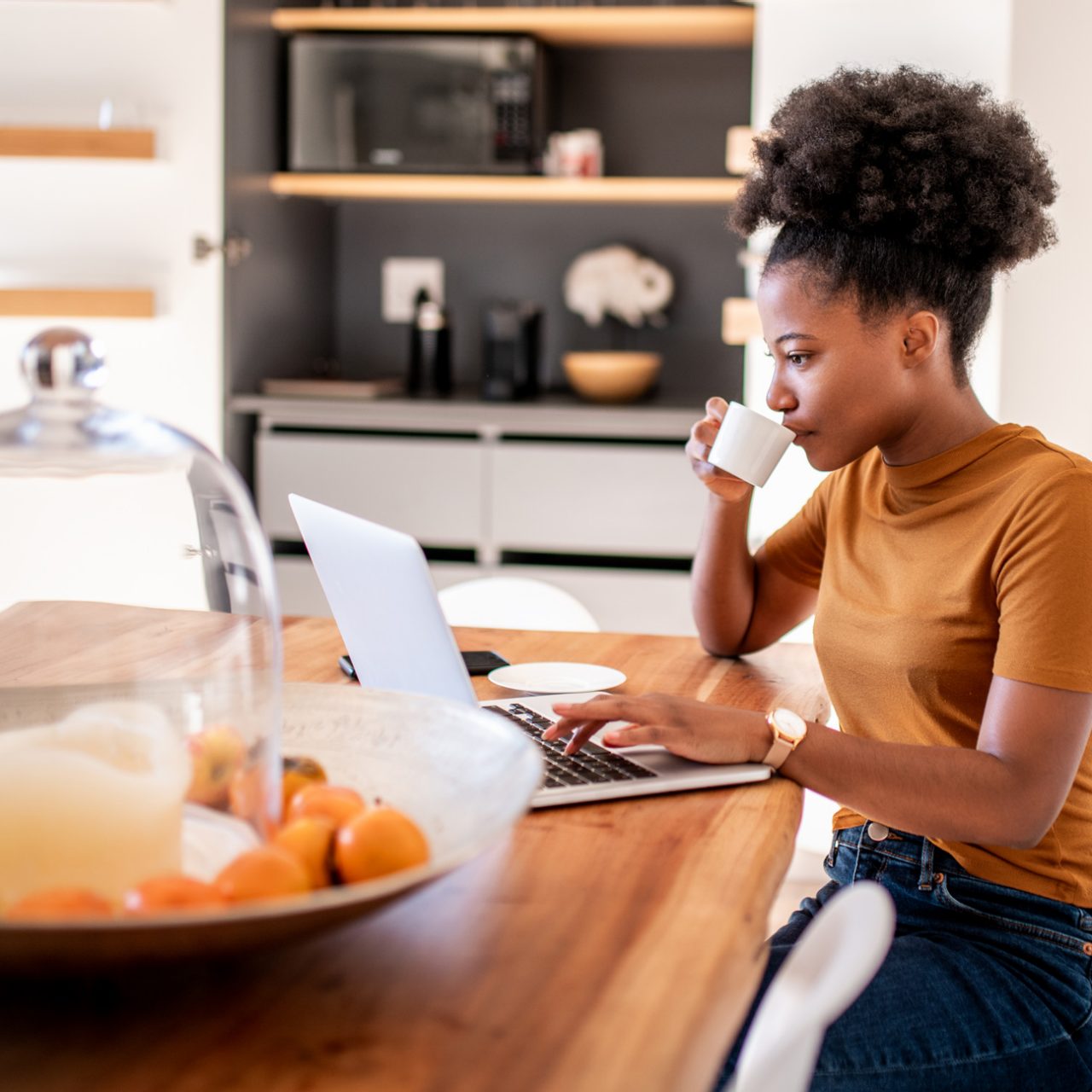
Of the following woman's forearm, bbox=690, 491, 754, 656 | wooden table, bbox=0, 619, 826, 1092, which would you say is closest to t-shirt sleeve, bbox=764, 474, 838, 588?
woman's forearm, bbox=690, 491, 754, 656

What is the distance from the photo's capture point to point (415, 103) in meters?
3.48

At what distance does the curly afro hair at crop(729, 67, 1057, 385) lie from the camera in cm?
124

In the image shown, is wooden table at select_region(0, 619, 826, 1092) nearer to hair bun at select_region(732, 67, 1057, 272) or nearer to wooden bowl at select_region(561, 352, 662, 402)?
hair bun at select_region(732, 67, 1057, 272)

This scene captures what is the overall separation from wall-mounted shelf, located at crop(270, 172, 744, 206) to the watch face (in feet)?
8.14

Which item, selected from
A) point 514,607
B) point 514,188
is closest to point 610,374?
point 514,188

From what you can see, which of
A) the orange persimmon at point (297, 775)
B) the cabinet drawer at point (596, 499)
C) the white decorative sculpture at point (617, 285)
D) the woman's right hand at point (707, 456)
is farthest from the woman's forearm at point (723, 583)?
the white decorative sculpture at point (617, 285)

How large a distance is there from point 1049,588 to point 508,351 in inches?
98.1

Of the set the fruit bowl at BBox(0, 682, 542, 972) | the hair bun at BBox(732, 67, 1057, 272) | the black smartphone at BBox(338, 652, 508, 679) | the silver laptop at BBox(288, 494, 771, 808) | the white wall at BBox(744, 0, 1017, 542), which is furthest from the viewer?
the white wall at BBox(744, 0, 1017, 542)

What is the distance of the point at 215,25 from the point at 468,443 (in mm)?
1147

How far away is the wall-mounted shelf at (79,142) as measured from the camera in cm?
326

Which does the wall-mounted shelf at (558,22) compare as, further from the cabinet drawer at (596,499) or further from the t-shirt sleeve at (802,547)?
the t-shirt sleeve at (802,547)

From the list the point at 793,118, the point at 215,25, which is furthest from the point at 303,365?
the point at 793,118

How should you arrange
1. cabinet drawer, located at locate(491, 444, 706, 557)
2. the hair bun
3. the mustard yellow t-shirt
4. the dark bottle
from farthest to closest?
the dark bottle → cabinet drawer, located at locate(491, 444, 706, 557) → the hair bun → the mustard yellow t-shirt

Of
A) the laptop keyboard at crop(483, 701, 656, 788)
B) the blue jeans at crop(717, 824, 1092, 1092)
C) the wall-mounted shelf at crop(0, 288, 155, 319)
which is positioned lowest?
the blue jeans at crop(717, 824, 1092, 1092)
